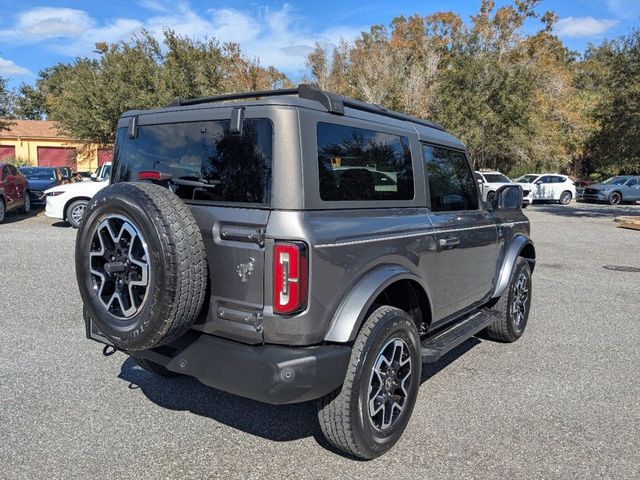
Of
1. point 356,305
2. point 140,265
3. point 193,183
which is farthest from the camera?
point 193,183

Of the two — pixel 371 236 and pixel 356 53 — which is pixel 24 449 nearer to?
pixel 371 236

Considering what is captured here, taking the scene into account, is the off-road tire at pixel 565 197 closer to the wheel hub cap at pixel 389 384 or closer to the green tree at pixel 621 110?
the green tree at pixel 621 110

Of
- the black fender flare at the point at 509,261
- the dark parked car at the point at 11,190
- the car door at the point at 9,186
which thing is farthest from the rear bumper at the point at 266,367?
the car door at the point at 9,186

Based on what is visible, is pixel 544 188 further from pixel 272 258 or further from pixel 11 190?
pixel 272 258

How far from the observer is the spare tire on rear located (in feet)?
8.25

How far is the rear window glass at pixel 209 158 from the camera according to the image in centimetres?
271

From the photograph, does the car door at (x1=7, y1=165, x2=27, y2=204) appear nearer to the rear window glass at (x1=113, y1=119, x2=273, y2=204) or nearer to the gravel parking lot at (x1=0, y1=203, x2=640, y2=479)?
the gravel parking lot at (x1=0, y1=203, x2=640, y2=479)

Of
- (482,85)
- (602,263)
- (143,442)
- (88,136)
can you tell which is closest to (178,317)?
(143,442)

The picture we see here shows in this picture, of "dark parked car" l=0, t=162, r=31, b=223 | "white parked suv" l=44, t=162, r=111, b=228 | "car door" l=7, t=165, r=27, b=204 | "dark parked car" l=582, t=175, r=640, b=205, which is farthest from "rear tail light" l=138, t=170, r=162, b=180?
"dark parked car" l=582, t=175, r=640, b=205

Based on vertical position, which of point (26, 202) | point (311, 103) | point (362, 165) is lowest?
point (26, 202)

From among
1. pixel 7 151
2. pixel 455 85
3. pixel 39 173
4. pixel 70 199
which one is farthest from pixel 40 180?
pixel 7 151

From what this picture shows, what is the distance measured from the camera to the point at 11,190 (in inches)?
569

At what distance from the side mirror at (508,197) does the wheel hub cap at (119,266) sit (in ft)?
11.1

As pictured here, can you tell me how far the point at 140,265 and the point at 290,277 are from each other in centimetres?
79
